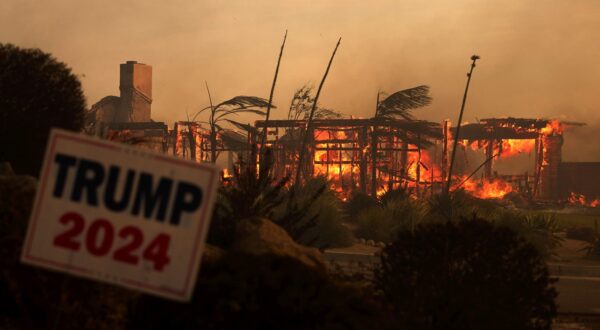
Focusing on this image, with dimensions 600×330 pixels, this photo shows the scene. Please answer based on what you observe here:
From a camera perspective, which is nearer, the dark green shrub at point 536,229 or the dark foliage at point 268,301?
the dark foliage at point 268,301

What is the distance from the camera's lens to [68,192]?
375 cm

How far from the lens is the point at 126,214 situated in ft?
12.1

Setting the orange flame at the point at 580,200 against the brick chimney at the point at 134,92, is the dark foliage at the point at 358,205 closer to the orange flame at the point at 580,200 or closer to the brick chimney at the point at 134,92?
the orange flame at the point at 580,200

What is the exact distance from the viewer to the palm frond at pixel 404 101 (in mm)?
30017

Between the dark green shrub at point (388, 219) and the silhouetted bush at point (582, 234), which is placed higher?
the silhouetted bush at point (582, 234)

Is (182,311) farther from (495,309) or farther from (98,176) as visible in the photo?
(495,309)

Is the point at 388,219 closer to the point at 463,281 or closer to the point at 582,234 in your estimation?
the point at 582,234

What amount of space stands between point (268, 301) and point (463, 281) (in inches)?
87.3

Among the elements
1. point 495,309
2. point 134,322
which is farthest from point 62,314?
point 495,309

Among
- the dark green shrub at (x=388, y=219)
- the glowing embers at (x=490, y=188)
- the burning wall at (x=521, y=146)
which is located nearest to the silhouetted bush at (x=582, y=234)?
the dark green shrub at (x=388, y=219)

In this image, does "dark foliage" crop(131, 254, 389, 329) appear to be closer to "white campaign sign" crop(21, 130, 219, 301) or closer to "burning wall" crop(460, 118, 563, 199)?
"white campaign sign" crop(21, 130, 219, 301)

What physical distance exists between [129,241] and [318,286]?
193 centimetres

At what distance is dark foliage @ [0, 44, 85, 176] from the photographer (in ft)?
27.9

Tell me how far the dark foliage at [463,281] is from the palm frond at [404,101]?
22.8 m
